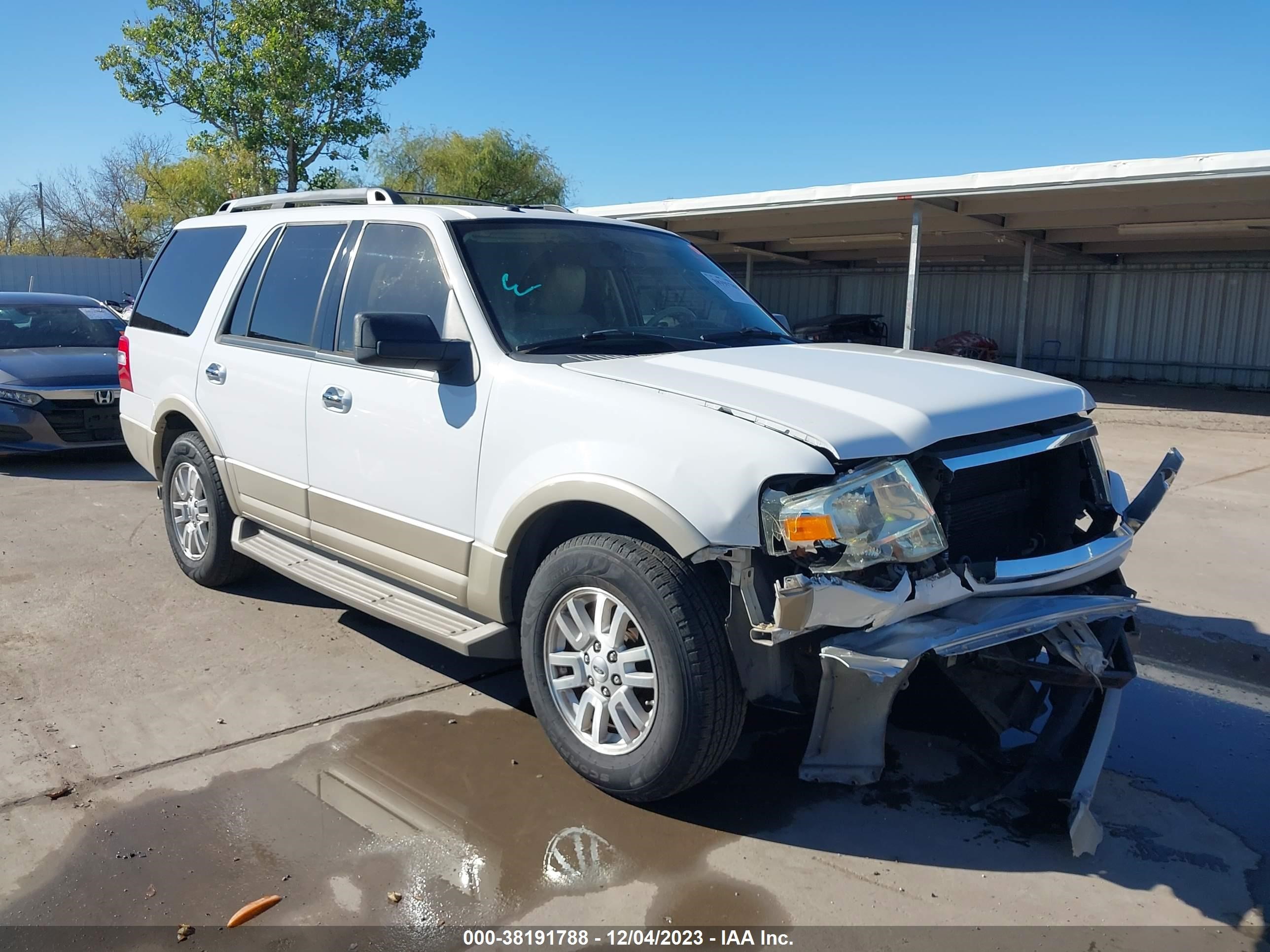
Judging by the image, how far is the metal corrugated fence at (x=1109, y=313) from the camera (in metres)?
23.8

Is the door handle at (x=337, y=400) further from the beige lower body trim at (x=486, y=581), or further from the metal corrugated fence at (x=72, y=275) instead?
the metal corrugated fence at (x=72, y=275)

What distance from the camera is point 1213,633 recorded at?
17.7 ft

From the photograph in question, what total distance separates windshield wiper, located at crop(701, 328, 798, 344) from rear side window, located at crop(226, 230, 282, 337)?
2.43m

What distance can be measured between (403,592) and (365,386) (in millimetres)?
893

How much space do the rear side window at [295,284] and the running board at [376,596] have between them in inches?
40.8

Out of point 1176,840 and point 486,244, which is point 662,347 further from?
point 1176,840

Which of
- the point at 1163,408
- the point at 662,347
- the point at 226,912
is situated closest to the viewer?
the point at 226,912

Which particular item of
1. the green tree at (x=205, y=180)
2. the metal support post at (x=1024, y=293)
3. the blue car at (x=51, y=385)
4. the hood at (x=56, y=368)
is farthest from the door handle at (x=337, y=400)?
the green tree at (x=205, y=180)

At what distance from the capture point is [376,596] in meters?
4.27

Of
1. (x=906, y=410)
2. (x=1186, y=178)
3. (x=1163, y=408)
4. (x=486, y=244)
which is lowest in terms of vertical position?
(x=1163, y=408)

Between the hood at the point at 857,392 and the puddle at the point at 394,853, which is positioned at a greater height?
the hood at the point at 857,392

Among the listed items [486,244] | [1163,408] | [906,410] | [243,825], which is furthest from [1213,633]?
[1163,408]

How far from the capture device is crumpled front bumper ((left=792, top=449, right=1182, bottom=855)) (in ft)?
9.57

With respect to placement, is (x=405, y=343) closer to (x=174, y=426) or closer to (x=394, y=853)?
(x=394, y=853)
